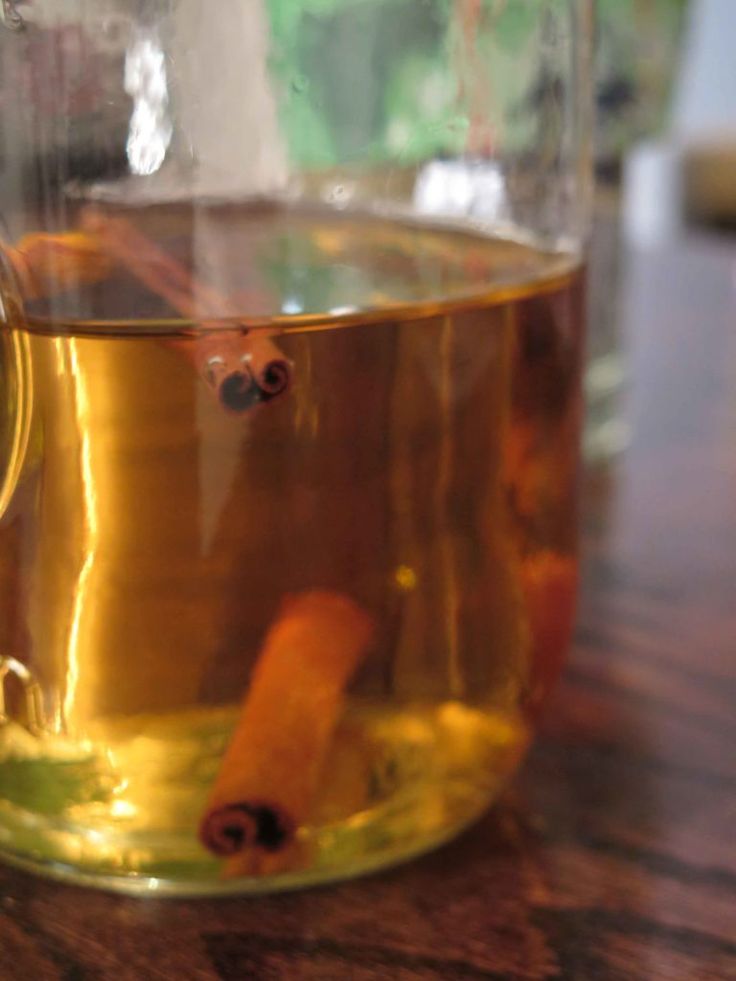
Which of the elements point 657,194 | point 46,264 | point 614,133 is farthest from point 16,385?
point 657,194

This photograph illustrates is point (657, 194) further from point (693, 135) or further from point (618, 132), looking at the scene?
point (618, 132)

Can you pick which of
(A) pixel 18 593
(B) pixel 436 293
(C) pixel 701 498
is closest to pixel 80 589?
(A) pixel 18 593

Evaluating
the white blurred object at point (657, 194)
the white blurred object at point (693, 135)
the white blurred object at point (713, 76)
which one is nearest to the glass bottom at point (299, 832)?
the white blurred object at point (693, 135)

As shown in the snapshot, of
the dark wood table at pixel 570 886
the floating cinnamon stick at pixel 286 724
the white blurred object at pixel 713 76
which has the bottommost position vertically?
the dark wood table at pixel 570 886

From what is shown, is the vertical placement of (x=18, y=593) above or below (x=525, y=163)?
below

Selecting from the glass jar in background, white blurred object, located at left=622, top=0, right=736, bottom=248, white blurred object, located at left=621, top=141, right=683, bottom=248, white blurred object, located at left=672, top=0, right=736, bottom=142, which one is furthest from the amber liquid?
white blurred object, located at left=672, top=0, right=736, bottom=142

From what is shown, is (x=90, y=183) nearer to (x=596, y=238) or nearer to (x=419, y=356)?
(x=419, y=356)

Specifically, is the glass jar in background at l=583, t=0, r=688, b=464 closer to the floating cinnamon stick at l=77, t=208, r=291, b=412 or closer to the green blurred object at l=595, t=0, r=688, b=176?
the green blurred object at l=595, t=0, r=688, b=176

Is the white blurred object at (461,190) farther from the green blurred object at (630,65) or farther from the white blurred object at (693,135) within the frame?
the white blurred object at (693,135)

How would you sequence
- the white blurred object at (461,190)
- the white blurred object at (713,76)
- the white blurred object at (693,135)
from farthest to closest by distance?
the white blurred object at (713,76) < the white blurred object at (693,135) < the white blurred object at (461,190)
